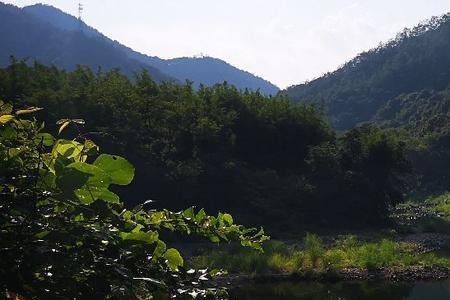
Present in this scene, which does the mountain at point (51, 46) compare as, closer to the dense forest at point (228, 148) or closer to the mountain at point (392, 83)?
the mountain at point (392, 83)

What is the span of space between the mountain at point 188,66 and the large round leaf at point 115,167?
532 feet

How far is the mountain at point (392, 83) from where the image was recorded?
221 feet

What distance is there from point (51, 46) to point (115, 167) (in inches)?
4456

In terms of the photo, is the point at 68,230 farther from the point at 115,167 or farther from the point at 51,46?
the point at 51,46

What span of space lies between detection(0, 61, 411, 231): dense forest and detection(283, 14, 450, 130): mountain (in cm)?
3729

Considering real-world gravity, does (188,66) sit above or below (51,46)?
above

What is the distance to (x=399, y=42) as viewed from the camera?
8712cm

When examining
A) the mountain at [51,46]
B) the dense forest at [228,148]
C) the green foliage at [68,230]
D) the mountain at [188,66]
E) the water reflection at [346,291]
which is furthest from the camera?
the mountain at [188,66]

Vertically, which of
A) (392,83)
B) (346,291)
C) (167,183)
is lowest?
(346,291)

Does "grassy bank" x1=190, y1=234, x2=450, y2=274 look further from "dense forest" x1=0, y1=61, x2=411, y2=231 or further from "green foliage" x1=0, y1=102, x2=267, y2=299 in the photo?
"green foliage" x1=0, y1=102, x2=267, y2=299

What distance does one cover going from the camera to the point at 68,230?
740 mm

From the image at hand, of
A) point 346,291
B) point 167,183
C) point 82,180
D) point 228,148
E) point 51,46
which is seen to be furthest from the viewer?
point 51,46

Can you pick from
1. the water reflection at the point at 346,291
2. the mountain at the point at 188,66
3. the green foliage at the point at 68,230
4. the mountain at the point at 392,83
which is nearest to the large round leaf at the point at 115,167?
the green foliage at the point at 68,230

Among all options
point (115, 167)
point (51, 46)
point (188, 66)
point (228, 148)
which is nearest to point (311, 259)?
point (228, 148)
